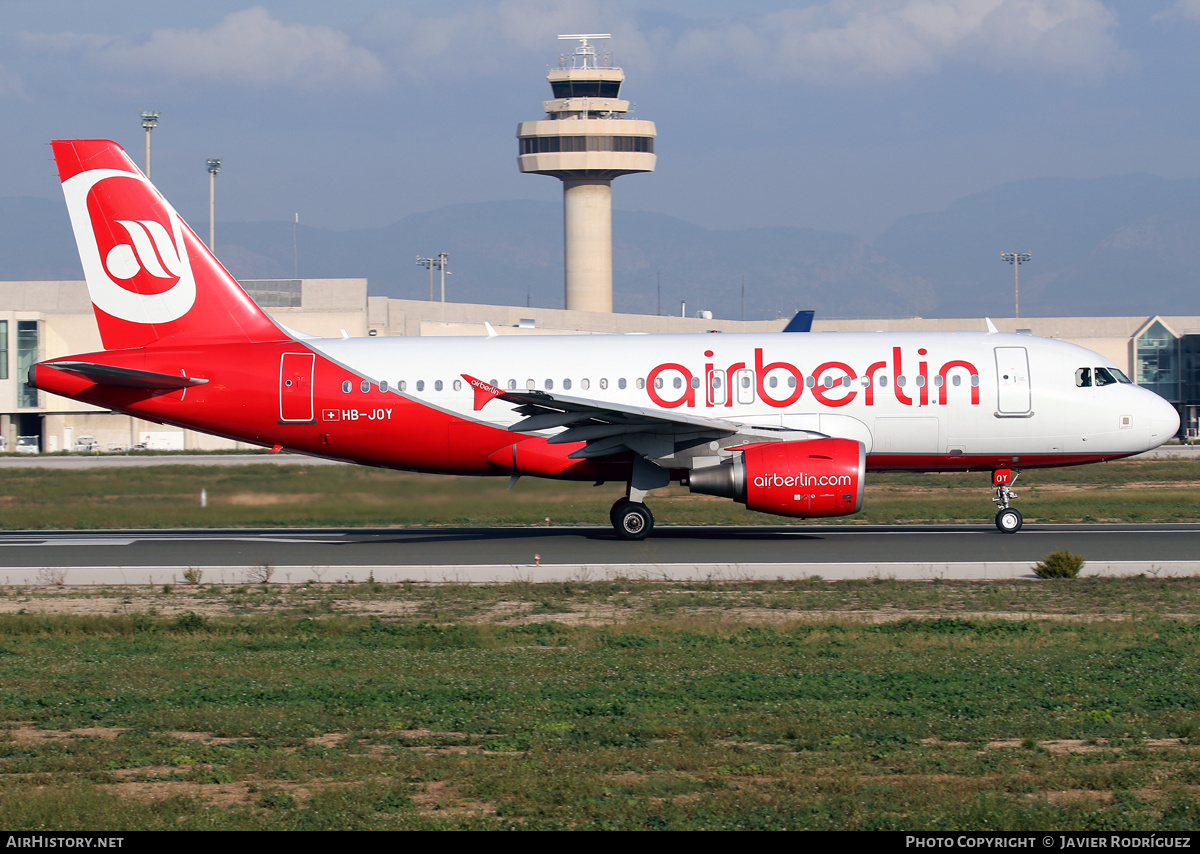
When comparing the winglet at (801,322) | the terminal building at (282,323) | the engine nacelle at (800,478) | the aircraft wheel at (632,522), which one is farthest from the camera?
the terminal building at (282,323)

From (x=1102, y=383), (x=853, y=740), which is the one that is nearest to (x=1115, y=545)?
(x=1102, y=383)

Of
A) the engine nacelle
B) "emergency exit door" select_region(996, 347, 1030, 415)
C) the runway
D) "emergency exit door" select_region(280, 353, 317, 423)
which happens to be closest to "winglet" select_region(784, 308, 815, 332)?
the runway

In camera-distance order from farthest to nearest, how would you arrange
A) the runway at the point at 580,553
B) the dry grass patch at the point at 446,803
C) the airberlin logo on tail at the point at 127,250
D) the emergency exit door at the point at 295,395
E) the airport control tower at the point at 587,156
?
the airport control tower at the point at 587,156, the airberlin logo on tail at the point at 127,250, the emergency exit door at the point at 295,395, the runway at the point at 580,553, the dry grass patch at the point at 446,803

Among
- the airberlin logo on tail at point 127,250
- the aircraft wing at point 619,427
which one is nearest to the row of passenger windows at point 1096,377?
the aircraft wing at point 619,427

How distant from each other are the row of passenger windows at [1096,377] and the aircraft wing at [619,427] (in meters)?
5.99

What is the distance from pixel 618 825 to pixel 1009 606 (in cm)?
1049

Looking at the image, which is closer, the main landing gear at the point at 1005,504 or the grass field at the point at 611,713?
the grass field at the point at 611,713

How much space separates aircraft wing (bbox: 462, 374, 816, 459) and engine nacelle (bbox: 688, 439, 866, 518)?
2.74 feet

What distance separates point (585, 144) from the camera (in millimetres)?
121750

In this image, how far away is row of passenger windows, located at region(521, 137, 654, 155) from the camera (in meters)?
122

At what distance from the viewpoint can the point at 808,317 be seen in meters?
34.8

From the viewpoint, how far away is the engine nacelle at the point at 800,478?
2264cm

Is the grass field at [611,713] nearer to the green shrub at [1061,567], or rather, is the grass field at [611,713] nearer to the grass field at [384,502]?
the green shrub at [1061,567]
